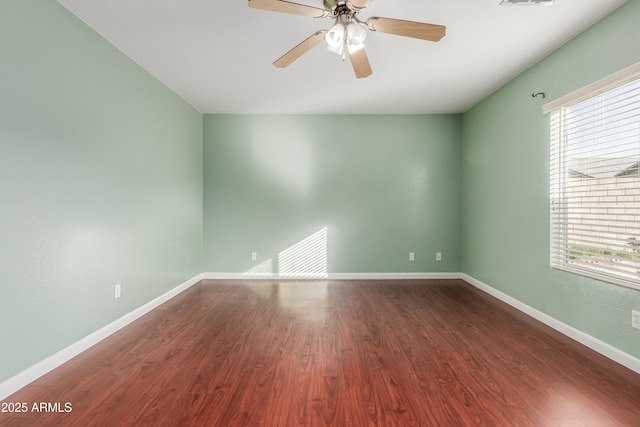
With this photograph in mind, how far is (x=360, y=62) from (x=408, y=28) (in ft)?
1.44

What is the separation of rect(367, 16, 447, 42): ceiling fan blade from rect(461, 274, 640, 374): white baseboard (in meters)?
2.48

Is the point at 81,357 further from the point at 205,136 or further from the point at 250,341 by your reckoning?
the point at 205,136

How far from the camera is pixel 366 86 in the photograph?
3.49m

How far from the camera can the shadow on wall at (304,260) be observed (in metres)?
4.55

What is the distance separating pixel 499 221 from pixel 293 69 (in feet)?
9.71

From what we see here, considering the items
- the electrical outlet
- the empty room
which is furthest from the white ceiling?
the electrical outlet

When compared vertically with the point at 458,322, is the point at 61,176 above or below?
above

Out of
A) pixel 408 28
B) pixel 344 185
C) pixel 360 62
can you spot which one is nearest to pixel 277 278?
pixel 344 185

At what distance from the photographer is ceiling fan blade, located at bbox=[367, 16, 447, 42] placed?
5.83ft

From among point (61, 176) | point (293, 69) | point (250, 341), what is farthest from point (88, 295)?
point (293, 69)

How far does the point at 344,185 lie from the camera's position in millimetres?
4555

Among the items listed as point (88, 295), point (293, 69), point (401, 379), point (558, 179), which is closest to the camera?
point (401, 379)

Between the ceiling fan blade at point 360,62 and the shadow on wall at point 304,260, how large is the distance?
2602mm

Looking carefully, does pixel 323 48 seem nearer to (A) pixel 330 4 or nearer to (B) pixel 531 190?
(A) pixel 330 4
